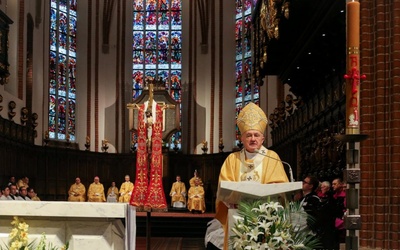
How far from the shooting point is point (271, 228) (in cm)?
352

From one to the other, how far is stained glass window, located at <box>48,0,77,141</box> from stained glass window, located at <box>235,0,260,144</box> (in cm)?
612

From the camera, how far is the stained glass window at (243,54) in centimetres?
2412

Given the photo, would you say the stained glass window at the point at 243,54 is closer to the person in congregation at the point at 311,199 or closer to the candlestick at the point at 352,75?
the person in congregation at the point at 311,199

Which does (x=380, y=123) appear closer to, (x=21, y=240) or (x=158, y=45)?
(x=21, y=240)

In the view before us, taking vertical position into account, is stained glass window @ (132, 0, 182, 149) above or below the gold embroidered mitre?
above

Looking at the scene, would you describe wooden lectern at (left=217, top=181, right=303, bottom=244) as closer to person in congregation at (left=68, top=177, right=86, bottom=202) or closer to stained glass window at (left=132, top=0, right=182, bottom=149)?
person in congregation at (left=68, top=177, right=86, bottom=202)

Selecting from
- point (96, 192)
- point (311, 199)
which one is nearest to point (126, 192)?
point (96, 192)

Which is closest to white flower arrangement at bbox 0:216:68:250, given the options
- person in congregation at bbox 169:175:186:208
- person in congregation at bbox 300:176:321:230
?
person in congregation at bbox 300:176:321:230

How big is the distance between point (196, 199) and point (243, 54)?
245 inches

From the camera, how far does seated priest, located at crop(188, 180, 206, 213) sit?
21.1 metres

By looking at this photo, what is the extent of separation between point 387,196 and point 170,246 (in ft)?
23.1

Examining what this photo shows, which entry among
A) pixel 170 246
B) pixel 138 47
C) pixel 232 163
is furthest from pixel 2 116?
pixel 232 163

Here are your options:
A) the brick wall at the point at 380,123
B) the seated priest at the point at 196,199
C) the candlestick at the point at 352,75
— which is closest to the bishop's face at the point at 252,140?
the candlestick at the point at 352,75

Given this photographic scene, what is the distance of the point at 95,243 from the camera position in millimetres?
3900
